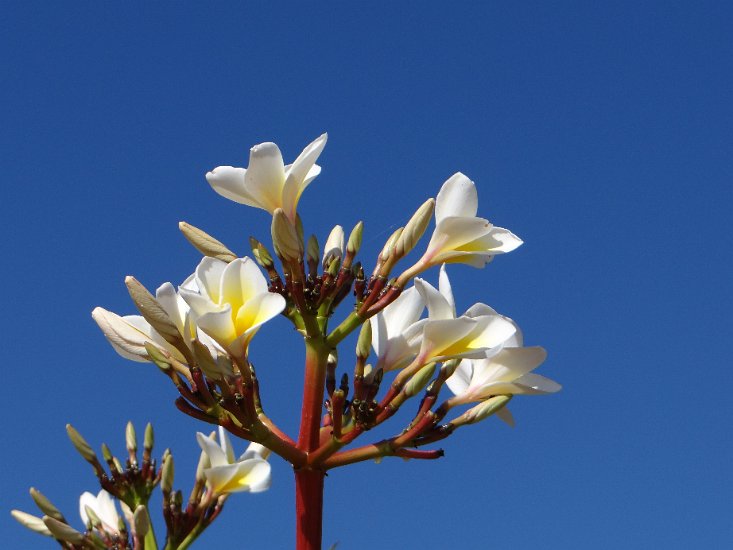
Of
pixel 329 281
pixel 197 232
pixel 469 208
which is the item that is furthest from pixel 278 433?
pixel 469 208

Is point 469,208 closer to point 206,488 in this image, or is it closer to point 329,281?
point 329,281

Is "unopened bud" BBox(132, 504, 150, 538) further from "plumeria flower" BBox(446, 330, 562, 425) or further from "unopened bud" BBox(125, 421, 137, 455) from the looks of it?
"plumeria flower" BBox(446, 330, 562, 425)

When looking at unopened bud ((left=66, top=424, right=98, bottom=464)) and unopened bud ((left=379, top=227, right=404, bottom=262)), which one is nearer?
unopened bud ((left=379, top=227, right=404, bottom=262))

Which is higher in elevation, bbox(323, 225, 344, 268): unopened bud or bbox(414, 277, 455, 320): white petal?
bbox(323, 225, 344, 268): unopened bud

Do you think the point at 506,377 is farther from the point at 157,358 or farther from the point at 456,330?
the point at 157,358

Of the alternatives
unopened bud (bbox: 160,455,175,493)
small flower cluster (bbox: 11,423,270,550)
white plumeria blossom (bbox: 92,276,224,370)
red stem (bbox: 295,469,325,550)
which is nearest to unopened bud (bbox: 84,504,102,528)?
small flower cluster (bbox: 11,423,270,550)

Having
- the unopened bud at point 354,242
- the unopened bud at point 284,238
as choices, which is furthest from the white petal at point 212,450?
the unopened bud at point 354,242

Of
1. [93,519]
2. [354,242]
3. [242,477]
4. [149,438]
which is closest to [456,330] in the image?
[354,242]
